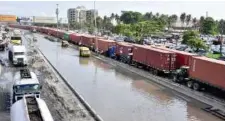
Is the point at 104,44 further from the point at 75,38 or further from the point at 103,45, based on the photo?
the point at 75,38

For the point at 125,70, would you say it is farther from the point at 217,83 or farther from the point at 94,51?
the point at 94,51

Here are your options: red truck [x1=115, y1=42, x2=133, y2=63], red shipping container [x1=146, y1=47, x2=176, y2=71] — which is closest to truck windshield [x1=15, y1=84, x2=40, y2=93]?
red shipping container [x1=146, y1=47, x2=176, y2=71]

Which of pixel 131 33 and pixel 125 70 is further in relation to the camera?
pixel 131 33

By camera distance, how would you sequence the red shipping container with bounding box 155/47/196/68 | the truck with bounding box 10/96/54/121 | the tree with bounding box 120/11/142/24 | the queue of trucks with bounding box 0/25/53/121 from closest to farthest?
the truck with bounding box 10/96/54/121 < the queue of trucks with bounding box 0/25/53/121 < the red shipping container with bounding box 155/47/196/68 < the tree with bounding box 120/11/142/24

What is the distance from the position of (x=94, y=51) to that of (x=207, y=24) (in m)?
56.4

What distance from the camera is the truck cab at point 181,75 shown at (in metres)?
30.8

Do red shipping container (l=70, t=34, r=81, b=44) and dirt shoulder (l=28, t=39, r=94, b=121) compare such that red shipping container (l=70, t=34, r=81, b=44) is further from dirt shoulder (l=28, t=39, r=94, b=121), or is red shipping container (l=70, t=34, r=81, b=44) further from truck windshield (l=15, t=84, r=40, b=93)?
truck windshield (l=15, t=84, r=40, b=93)

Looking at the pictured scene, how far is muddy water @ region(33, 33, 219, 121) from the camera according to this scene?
70.9 feet

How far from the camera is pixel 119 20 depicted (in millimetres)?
177125

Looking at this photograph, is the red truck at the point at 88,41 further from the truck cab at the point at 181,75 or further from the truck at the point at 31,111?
the truck at the point at 31,111

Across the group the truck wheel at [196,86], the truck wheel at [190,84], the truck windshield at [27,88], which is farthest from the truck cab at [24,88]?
the truck wheel at [190,84]

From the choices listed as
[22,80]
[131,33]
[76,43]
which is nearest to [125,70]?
[22,80]

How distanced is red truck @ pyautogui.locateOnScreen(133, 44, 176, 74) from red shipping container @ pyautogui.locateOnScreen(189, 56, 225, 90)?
5.46 meters

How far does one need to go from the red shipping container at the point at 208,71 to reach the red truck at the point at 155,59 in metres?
5.46
